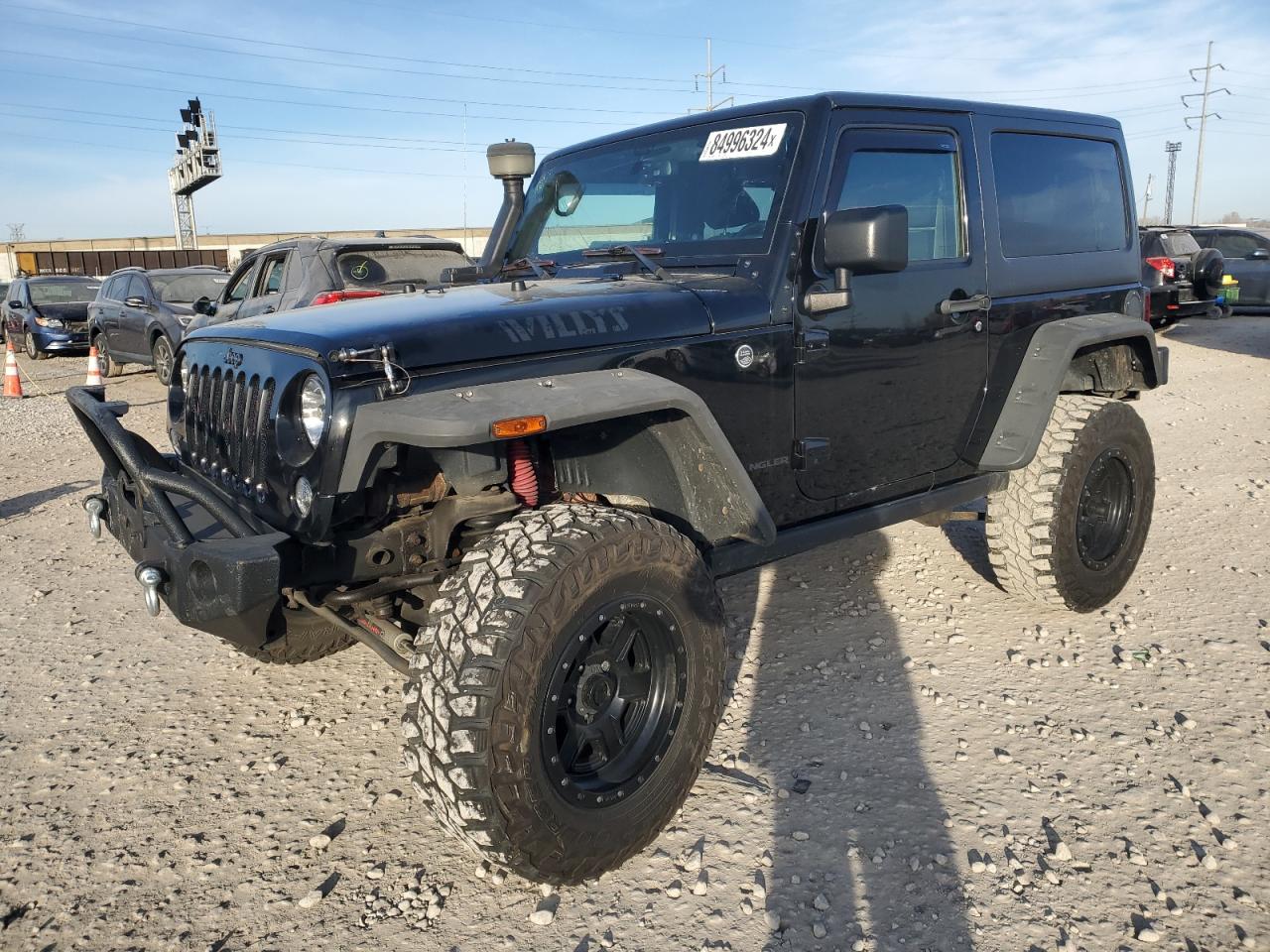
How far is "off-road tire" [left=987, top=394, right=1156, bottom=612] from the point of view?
4.00m

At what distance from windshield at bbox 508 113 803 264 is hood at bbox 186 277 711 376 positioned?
0.36 m

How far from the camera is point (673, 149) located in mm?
3531

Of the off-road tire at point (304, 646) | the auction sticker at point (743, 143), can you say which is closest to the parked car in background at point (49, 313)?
the off-road tire at point (304, 646)

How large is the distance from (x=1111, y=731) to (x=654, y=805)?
1.70 metres

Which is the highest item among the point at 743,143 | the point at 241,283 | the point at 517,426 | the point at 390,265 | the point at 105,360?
the point at 743,143

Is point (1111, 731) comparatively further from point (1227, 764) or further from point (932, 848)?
point (932, 848)

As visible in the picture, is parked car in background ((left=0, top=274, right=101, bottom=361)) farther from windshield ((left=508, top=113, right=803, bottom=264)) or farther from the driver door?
the driver door

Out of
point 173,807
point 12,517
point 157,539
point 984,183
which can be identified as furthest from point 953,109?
point 12,517

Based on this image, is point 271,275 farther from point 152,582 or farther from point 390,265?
point 152,582

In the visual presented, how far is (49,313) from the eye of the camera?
15188 mm

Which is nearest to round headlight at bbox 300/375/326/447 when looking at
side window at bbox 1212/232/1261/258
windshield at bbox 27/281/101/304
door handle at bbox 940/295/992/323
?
door handle at bbox 940/295/992/323

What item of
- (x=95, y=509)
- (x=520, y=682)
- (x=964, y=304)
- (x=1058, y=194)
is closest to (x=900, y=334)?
(x=964, y=304)

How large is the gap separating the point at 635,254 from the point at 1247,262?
1560cm

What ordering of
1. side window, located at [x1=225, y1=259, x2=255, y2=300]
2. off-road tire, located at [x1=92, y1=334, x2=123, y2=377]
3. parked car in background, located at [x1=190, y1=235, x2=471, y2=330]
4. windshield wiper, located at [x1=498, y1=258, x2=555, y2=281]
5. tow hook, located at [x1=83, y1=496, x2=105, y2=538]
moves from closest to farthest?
tow hook, located at [x1=83, y1=496, x2=105, y2=538] < windshield wiper, located at [x1=498, y1=258, x2=555, y2=281] < parked car in background, located at [x1=190, y1=235, x2=471, y2=330] < side window, located at [x1=225, y1=259, x2=255, y2=300] < off-road tire, located at [x1=92, y1=334, x2=123, y2=377]
